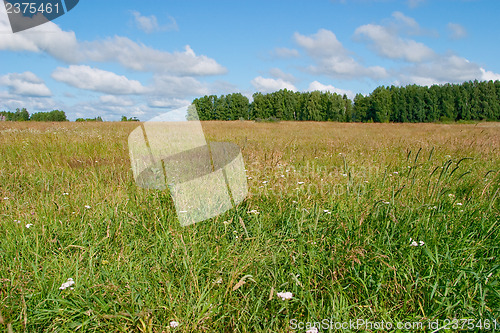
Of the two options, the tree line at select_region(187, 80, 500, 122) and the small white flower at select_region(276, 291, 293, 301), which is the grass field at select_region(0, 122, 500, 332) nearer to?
the small white flower at select_region(276, 291, 293, 301)

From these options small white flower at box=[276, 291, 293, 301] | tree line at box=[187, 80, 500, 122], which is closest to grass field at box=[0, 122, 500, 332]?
small white flower at box=[276, 291, 293, 301]

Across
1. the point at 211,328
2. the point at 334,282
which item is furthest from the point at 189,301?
the point at 334,282

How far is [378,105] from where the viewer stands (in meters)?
69.4

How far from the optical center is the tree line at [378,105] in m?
60.6

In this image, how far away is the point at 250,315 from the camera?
181cm

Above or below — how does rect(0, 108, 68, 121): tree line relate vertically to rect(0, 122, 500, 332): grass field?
above

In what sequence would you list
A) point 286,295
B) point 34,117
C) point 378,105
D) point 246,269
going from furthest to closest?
point 378,105
point 34,117
point 246,269
point 286,295

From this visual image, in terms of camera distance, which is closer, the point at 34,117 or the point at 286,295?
the point at 286,295

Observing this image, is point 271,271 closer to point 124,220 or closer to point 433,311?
point 433,311

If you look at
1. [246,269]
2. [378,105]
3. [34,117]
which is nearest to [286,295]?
[246,269]

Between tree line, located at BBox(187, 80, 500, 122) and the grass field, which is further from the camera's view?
tree line, located at BBox(187, 80, 500, 122)

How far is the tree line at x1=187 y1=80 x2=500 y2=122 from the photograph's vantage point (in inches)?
2387

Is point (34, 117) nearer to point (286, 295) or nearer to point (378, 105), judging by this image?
point (286, 295)

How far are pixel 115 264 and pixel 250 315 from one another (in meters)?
0.99
